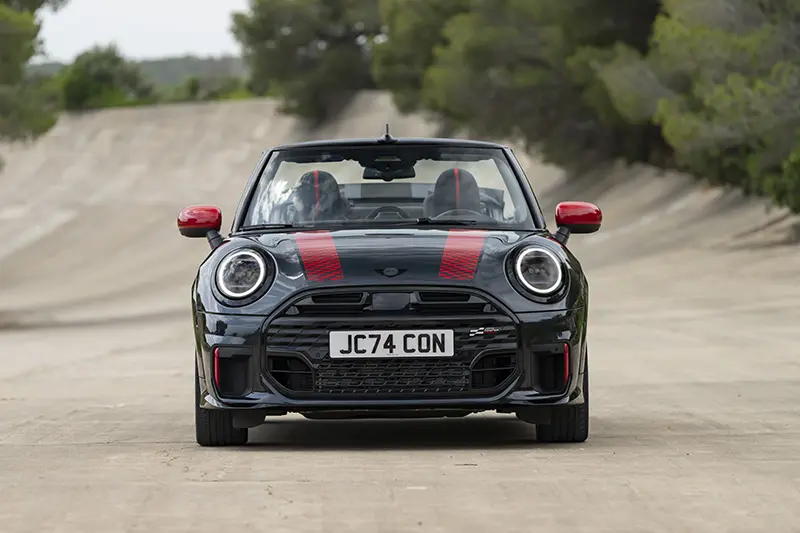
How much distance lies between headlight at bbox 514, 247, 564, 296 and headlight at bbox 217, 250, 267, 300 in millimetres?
1165

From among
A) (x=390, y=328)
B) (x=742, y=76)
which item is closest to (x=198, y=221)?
(x=390, y=328)

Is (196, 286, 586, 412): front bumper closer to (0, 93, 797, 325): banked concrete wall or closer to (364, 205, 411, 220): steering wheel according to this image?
(364, 205, 411, 220): steering wheel

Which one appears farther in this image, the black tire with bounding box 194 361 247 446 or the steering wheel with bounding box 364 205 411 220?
the steering wheel with bounding box 364 205 411 220

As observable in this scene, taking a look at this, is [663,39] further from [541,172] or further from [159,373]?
[541,172]

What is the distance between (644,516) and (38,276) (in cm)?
4840

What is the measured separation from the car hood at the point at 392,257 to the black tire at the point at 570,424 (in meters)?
0.80

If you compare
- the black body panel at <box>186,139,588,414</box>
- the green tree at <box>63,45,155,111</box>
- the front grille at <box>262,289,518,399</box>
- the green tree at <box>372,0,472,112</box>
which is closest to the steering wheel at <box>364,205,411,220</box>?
the black body panel at <box>186,139,588,414</box>

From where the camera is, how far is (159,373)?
1653cm

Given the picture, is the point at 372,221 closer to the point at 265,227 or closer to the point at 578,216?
the point at 265,227

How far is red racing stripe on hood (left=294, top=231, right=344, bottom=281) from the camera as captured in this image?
848 cm

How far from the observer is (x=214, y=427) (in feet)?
29.6

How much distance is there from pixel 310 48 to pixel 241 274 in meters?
82.6

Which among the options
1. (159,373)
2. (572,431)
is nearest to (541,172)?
(159,373)

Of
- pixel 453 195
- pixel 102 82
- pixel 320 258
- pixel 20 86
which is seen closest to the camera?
pixel 320 258
